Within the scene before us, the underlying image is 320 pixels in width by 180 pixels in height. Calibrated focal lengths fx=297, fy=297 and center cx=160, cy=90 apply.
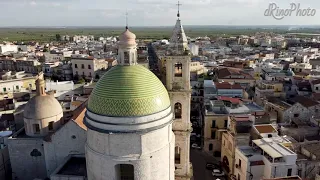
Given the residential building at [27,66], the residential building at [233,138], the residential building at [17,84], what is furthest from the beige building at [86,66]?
the residential building at [233,138]

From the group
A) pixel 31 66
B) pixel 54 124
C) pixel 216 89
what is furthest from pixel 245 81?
pixel 31 66

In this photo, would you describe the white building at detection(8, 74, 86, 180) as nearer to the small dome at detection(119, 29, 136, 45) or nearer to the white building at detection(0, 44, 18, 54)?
the small dome at detection(119, 29, 136, 45)

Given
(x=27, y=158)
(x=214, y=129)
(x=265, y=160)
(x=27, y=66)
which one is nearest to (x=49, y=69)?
(x=27, y=66)

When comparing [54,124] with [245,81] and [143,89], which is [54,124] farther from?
[245,81]

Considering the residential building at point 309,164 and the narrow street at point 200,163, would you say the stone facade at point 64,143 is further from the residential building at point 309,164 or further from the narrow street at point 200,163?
the residential building at point 309,164

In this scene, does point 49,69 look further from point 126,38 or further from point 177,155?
point 126,38

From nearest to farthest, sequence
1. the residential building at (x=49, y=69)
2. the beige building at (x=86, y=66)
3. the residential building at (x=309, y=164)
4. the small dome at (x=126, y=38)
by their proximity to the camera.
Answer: the small dome at (x=126, y=38) → the residential building at (x=309, y=164) → the beige building at (x=86, y=66) → the residential building at (x=49, y=69)

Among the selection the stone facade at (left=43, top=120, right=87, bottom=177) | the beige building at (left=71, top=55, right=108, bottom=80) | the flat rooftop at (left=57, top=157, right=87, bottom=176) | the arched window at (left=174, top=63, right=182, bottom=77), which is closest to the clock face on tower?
the arched window at (left=174, top=63, right=182, bottom=77)
